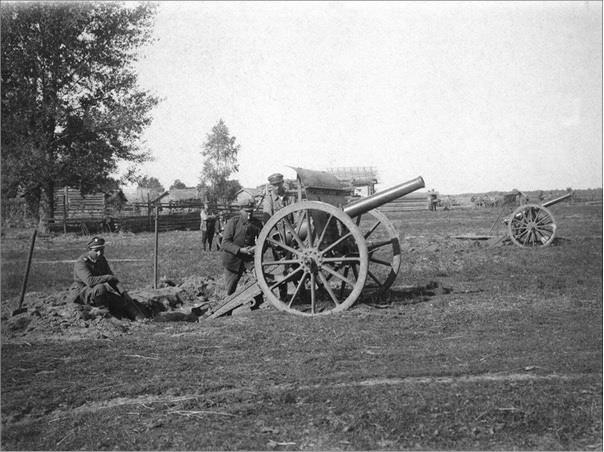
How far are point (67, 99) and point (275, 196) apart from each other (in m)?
21.4

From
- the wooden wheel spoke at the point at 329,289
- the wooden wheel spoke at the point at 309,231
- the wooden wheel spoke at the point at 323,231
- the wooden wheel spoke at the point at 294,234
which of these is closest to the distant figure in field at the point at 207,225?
the wooden wheel spoke at the point at 294,234

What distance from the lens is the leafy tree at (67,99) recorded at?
2294 centimetres

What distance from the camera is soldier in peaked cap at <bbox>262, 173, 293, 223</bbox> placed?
8844 millimetres

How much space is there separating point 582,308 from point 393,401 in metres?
5.15

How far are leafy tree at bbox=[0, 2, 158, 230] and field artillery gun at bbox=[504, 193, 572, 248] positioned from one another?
751 inches

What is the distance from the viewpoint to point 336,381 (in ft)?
17.0

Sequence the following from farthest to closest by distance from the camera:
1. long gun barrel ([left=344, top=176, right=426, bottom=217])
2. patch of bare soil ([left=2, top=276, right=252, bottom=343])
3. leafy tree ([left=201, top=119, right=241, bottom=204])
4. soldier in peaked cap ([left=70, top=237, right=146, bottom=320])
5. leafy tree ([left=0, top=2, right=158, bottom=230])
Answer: leafy tree ([left=201, top=119, right=241, bottom=204]) < leafy tree ([left=0, top=2, right=158, bottom=230]) < long gun barrel ([left=344, top=176, right=426, bottom=217]) < soldier in peaked cap ([left=70, top=237, right=146, bottom=320]) < patch of bare soil ([left=2, top=276, right=252, bottom=343])

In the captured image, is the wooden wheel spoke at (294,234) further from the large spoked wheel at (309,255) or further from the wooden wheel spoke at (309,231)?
the wooden wheel spoke at (309,231)

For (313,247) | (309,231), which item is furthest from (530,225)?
(309,231)

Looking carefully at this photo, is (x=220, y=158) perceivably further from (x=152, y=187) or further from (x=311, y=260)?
(x=311, y=260)

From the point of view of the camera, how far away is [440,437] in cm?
392

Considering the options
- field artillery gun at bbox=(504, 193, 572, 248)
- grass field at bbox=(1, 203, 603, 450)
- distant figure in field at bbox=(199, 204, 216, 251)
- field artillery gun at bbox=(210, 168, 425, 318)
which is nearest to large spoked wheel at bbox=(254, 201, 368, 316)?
field artillery gun at bbox=(210, 168, 425, 318)

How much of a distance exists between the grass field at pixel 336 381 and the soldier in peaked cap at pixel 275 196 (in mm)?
1833

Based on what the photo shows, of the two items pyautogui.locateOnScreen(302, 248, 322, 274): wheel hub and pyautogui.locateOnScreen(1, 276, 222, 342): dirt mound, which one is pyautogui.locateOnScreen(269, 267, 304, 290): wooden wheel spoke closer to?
pyautogui.locateOnScreen(302, 248, 322, 274): wheel hub
